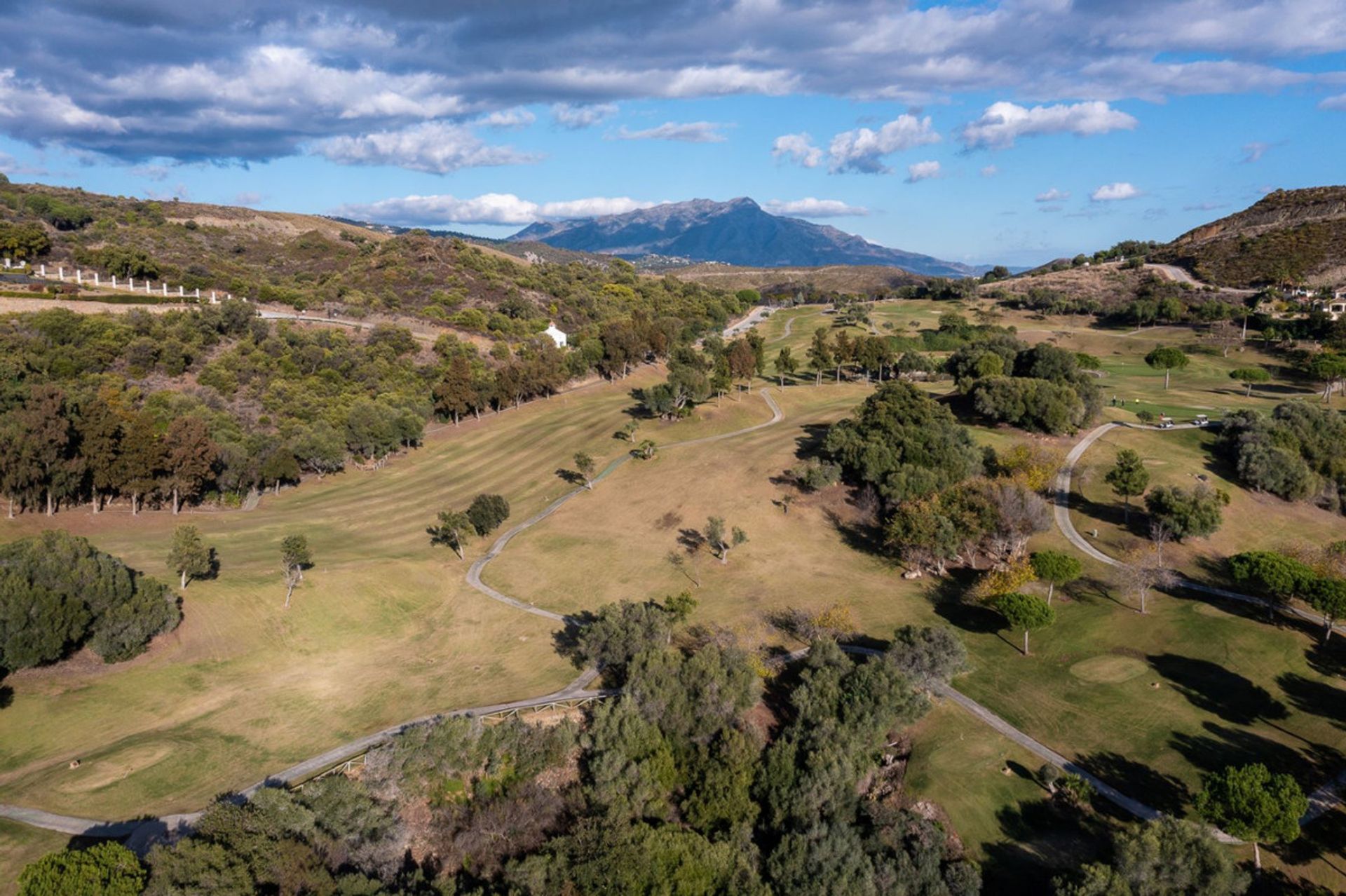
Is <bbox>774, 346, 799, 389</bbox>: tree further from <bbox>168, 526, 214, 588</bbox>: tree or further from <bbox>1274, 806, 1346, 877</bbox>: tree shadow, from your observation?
<bbox>1274, 806, 1346, 877</bbox>: tree shadow

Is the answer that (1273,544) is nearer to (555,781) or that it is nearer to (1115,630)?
(1115,630)

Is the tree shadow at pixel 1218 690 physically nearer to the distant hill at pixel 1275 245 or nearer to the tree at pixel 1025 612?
the tree at pixel 1025 612

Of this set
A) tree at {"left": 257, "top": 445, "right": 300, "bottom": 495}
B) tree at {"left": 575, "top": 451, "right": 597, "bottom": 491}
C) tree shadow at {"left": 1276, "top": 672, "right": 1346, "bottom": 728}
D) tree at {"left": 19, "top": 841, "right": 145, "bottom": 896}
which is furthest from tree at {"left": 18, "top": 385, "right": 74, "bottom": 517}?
tree shadow at {"left": 1276, "top": 672, "right": 1346, "bottom": 728}

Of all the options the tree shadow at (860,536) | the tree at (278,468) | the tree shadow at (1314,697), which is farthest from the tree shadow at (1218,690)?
the tree at (278,468)

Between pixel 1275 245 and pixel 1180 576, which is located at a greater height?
pixel 1275 245

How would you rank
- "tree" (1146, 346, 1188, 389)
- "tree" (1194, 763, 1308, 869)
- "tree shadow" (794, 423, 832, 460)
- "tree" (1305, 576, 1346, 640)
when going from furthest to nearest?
"tree" (1146, 346, 1188, 389), "tree shadow" (794, 423, 832, 460), "tree" (1305, 576, 1346, 640), "tree" (1194, 763, 1308, 869)

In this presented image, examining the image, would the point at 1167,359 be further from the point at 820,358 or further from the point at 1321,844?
the point at 1321,844

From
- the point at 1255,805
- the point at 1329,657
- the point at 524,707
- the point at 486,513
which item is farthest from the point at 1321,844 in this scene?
the point at 486,513

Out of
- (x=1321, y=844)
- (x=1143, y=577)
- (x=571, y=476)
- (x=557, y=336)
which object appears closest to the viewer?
(x=1321, y=844)
